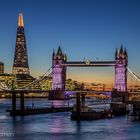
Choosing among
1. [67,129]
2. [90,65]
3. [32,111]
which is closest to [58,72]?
[90,65]

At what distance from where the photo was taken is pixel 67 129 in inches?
2287

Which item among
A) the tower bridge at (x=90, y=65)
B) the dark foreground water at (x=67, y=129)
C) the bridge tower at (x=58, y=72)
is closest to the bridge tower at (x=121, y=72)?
the tower bridge at (x=90, y=65)

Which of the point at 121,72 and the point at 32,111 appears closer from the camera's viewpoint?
the point at 32,111

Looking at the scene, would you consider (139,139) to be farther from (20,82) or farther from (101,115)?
(20,82)

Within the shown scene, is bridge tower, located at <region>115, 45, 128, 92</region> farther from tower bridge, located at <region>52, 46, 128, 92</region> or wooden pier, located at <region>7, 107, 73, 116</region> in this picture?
wooden pier, located at <region>7, 107, 73, 116</region>

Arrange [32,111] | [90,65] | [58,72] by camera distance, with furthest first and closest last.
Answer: [58,72] < [90,65] < [32,111]

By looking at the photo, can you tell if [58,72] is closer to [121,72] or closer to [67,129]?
[121,72]

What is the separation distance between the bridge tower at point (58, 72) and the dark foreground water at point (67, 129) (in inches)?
3102

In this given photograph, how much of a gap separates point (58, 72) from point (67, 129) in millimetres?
92330

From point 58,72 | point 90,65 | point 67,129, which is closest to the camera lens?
point 67,129

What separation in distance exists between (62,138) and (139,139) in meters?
6.48

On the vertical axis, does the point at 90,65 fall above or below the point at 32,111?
above

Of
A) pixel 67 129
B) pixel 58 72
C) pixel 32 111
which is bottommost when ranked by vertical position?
pixel 67 129

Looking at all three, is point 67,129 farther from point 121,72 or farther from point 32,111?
point 121,72
